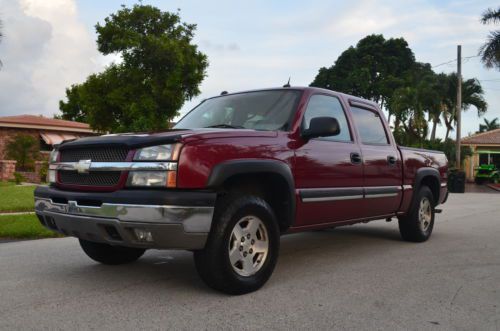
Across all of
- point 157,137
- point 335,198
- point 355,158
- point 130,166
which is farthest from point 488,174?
Result: point 130,166

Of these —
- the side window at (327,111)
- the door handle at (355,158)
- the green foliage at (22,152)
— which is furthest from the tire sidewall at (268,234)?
the green foliage at (22,152)

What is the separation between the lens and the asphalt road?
3.54 metres

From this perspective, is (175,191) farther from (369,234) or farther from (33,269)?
(369,234)

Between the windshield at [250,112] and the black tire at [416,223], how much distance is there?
9.14 ft

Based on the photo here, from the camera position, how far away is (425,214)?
23.9ft

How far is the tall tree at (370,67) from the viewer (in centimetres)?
5200

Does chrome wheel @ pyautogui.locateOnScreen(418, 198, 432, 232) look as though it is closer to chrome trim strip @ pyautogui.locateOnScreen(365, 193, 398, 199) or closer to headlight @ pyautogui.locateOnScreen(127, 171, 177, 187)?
chrome trim strip @ pyautogui.locateOnScreen(365, 193, 398, 199)

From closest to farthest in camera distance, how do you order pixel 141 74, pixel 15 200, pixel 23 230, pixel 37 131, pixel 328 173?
pixel 328 173 → pixel 23 230 → pixel 15 200 → pixel 37 131 → pixel 141 74

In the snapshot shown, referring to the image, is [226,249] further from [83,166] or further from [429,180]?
[429,180]

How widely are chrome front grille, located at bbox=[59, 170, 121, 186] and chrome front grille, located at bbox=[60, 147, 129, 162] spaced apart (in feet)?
0.36

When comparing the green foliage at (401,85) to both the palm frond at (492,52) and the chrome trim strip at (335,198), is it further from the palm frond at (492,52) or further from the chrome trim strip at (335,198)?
the chrome trim strip at (335,198)

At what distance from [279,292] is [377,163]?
2.32 metres

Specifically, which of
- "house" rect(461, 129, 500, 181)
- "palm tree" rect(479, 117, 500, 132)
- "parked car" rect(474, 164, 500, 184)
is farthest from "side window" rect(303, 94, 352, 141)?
"palm tree" rect(479, 117, 500, 132)

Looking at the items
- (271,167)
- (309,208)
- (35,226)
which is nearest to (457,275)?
(309,208)
